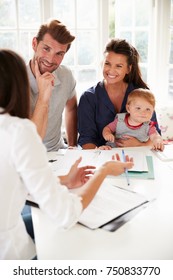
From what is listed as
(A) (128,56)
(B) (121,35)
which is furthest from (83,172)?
(B) (121,35)

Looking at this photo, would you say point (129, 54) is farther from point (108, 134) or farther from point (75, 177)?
point (75, 177)

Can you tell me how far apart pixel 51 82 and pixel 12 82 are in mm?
979

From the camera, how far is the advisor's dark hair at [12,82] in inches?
34.6

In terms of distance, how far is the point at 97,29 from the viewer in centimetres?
310

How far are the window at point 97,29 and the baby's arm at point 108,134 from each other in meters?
1.36

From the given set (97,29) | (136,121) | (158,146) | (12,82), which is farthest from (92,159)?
(97,29)

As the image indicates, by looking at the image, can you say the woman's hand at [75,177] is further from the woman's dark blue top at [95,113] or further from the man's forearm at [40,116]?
the woman's dark blue top at [95,113]

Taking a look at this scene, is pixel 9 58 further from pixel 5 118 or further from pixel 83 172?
pixel 83 172

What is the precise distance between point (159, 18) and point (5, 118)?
8.76ft

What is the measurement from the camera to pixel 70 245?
92 cm

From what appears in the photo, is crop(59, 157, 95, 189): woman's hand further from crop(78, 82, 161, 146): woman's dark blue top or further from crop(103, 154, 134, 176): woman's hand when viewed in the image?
crop(78, 82, 161, 146): woman's dark blue top

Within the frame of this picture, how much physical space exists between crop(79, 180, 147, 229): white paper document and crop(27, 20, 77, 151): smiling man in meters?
0.68

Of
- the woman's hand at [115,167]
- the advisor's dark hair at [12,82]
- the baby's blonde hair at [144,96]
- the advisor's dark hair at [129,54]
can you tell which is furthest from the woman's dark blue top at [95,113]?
the advisor's dark hair at [12,82]

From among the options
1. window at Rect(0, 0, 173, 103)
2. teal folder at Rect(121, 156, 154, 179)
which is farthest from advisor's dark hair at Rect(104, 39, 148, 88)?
window at Rect(0, 0, 173, 103)
